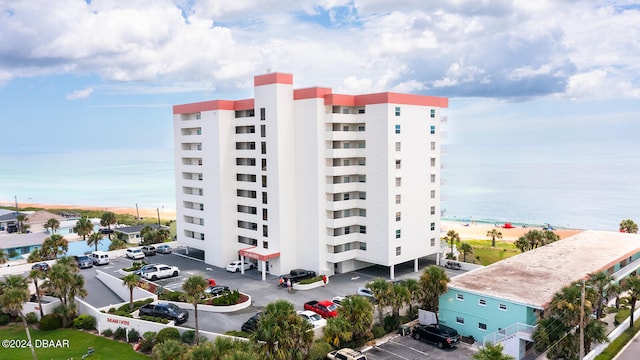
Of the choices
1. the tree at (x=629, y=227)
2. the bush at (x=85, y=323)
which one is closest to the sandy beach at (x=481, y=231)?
the tree at (x=629, y=227)

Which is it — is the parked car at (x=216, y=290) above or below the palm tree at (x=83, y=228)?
below

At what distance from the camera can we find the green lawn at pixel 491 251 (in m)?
61.7

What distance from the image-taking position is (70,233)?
250 ft

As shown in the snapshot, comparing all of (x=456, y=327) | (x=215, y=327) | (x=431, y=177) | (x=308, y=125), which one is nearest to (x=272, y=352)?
(x=215, y=327)

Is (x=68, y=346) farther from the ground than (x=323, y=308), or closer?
closer

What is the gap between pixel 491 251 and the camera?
6788 centimetres

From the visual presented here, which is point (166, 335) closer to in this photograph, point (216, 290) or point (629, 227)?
point (216, 290)

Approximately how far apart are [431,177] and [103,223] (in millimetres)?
51750

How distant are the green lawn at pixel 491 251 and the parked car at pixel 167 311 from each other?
35642 mm

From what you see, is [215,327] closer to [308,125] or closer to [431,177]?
[308,125]

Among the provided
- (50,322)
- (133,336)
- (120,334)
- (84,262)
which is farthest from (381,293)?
(84,262)

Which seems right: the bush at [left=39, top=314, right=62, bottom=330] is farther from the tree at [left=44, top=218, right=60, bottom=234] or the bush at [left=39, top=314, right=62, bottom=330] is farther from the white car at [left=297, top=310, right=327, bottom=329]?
the tree at [left=44, top=218, right=60, bottom=234]

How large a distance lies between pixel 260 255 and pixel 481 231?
6461 cm

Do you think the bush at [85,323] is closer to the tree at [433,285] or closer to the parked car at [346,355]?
the parked car at [346,355]
